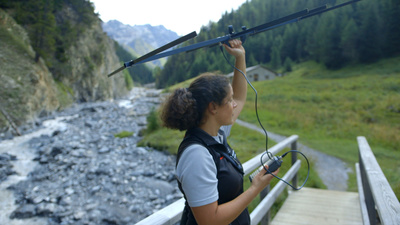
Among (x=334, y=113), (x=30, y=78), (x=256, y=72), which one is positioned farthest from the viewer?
(x=30, y=78)

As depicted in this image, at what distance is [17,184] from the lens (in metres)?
9.43

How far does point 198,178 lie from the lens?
124cm

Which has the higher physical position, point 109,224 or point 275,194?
point 275,194

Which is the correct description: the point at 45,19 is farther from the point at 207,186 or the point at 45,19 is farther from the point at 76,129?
the point at 207,186

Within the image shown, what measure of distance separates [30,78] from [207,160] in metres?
22.1

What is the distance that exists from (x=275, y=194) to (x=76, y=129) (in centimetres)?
1782

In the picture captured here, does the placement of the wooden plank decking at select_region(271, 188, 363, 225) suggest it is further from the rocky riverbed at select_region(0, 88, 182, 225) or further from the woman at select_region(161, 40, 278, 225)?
the rocky riverbed at select_region(0, 88, 182, 225)

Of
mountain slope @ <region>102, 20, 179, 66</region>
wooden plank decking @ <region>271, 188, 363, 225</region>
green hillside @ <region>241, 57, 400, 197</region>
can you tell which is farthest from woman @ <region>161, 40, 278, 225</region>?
green hillside @ <region>241, 57, 400, 197</region>

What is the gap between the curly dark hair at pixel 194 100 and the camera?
150 centimetres

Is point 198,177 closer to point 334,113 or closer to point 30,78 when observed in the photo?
point 334,113

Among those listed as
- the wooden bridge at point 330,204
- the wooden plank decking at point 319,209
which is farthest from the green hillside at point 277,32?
the wooden plank decking at point 319,209

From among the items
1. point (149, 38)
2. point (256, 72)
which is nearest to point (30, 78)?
point (256, 72)

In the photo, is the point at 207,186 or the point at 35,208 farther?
the point at 35,208

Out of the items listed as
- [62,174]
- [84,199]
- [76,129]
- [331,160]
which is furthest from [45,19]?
[331,160]
